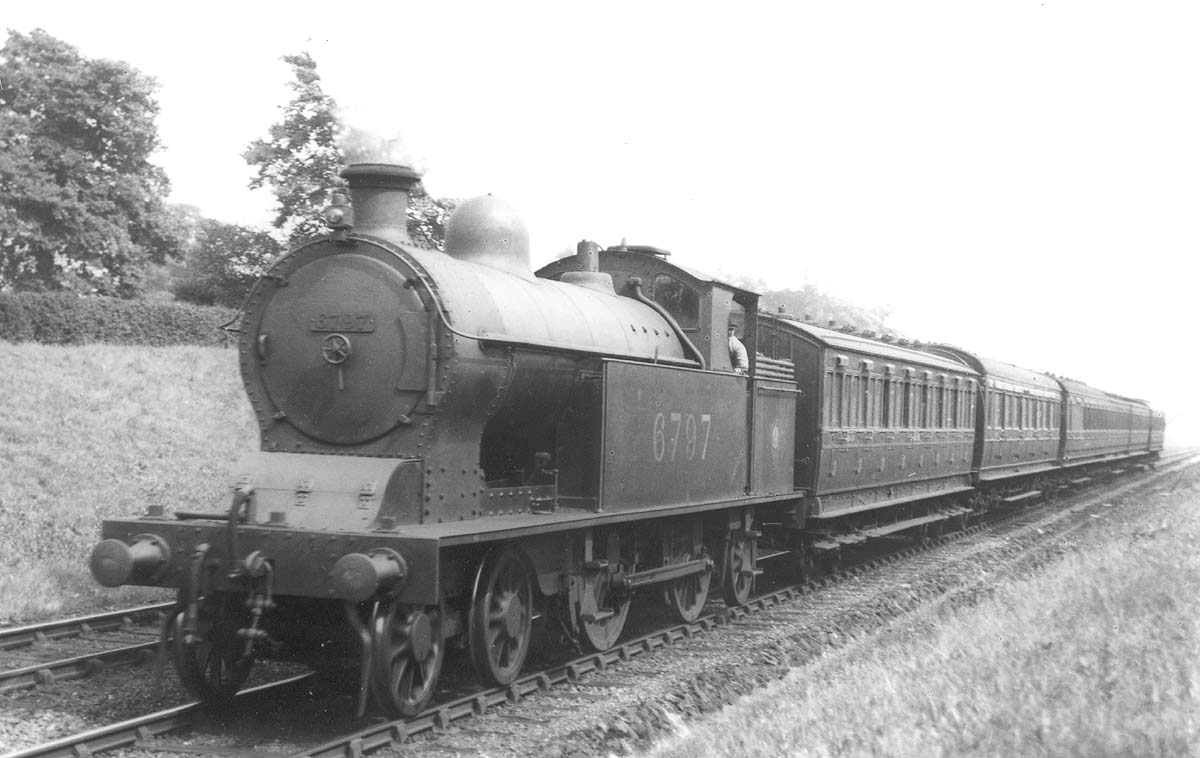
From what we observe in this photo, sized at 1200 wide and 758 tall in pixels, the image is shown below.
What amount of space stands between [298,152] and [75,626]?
22.3m

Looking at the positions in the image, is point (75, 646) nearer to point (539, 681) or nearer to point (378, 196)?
point (539, 681)

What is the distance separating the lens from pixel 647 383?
323 inches

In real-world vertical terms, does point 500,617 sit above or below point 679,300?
below

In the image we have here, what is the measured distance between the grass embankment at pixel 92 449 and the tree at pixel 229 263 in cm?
791

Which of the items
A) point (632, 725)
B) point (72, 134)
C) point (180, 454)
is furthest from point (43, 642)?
point (72, 134)

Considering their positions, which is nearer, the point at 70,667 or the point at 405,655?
the point at 405,655

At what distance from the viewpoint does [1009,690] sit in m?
5.80

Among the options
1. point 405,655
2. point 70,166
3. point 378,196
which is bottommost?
point 405,655

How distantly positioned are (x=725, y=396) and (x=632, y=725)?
12.6ft

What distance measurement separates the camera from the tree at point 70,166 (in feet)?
90.8

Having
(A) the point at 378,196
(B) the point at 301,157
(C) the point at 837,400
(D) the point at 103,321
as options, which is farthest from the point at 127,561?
(B) the point at 301,157

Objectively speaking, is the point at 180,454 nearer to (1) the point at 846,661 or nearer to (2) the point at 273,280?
(2) the point at 273,280

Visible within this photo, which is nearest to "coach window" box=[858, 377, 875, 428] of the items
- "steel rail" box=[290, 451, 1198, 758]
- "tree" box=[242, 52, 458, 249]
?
"steel rail" box=[290, 451, 1198, 758]

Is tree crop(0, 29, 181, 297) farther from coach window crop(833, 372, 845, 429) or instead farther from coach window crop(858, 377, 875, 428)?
coach window crop(833, 372, 845, 429)
